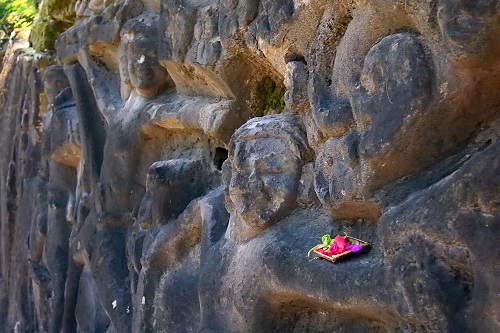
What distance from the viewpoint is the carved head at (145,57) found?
6.87 feet

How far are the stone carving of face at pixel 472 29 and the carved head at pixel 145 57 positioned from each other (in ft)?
4.15

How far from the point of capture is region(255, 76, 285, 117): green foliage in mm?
1662

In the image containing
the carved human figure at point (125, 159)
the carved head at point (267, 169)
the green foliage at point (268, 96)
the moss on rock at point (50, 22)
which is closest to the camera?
the carved head at point (267, 169)

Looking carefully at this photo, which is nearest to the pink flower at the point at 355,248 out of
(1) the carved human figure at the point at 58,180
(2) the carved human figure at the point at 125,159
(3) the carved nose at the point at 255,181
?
(3) the carved nose at the point at 255,181

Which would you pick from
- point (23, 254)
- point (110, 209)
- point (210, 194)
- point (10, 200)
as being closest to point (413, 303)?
point (210, 194)

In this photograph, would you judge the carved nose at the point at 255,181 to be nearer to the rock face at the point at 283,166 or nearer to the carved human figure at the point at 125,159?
the rock face at the point at 283,166

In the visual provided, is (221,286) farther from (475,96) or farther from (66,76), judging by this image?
(66,76)

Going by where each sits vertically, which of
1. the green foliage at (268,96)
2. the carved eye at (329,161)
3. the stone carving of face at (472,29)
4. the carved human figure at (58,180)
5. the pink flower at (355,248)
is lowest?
the carved human figure at (58,180)

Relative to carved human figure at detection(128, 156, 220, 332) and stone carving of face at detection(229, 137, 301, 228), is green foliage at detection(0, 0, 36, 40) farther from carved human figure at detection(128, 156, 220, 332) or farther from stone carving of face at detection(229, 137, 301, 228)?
stone carving of face at detection(229, 137, 301, 228)

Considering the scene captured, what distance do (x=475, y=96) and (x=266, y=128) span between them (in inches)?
20.0

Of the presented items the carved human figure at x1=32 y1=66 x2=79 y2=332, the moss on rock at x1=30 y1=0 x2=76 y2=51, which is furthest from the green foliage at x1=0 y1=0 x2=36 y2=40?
the carved human figure at x1=32 y1=66 x2=79 y2=332

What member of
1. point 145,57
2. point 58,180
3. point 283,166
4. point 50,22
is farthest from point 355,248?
point 50,22

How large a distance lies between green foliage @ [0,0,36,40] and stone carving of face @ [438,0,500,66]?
3.23 meters

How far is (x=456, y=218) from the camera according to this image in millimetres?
936
